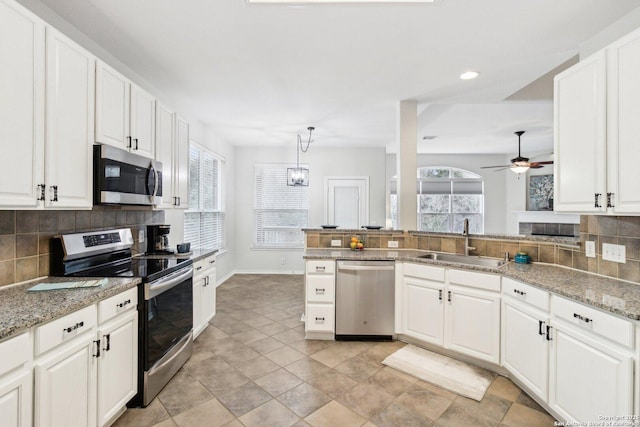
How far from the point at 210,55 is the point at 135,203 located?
4.65ft

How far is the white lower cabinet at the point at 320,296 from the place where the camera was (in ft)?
10.1

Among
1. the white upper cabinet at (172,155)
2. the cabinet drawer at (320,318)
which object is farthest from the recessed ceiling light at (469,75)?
the white upper cabinet at (172,155)

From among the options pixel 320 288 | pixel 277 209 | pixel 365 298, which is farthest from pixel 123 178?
pixel 277 209

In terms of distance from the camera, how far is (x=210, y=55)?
258 cm

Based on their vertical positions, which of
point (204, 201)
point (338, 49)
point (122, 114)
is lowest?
point (204, 201)

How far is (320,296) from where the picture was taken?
10.2 feet

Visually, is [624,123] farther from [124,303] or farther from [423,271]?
[124,303]

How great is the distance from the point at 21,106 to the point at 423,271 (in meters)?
3.06

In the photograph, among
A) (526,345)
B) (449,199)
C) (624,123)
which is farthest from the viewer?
(449,199)

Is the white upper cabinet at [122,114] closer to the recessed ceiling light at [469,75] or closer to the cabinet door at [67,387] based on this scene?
the cabinet door at [67,387]

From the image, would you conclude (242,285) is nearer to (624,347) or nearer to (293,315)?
(293,315)

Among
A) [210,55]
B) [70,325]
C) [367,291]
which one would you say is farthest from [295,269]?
[70,325]

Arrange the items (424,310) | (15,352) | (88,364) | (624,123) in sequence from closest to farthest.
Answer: (15,352) → (88,364) → (624,123) → (424,310)

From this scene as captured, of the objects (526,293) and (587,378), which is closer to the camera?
(587,378)
